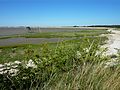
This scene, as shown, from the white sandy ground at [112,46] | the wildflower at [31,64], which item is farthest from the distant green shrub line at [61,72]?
the white sandy ground at [112,46]

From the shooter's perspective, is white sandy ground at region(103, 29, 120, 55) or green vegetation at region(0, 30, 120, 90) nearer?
green vegetation at region(0, 30, 120, 90)

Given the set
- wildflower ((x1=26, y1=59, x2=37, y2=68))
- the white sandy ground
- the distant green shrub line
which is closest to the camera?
the distant green shrub line

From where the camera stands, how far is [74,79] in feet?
13.8

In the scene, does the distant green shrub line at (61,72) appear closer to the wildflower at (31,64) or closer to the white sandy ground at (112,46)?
the wildflower at (31,64)

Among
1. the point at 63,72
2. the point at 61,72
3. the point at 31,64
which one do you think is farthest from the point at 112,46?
the point at 61,72

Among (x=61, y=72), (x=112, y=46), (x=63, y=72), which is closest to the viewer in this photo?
(x=61, y=72)

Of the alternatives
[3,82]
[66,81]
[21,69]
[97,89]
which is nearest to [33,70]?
[21,69]

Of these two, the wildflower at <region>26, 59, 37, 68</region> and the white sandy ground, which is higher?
the wildflower at <region>26, 59, 37, 68</region>

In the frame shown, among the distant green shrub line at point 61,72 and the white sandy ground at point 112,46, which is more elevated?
the distant green shrub line at point 61,72

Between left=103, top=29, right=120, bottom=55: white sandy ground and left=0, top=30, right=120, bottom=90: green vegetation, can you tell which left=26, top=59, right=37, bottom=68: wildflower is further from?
left=103, top=29, right=120, bottom=55: white sandy ground

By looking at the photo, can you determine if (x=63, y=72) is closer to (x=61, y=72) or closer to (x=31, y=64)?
(x=61, y=72)

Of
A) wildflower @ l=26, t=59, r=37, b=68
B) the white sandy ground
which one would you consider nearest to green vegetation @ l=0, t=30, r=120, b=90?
wildflower @ l=26, t=59, r=37, b=68

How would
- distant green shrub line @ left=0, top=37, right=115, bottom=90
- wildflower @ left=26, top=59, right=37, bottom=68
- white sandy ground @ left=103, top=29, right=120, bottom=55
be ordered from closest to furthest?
1. distant green shrub line @ left=0, top=37, right=115, bottom=90
2. wildflower @ left=26, top=59, right=37, bottom=68
3. white sandy ground @ left=103, top=29, right=120, bottom=55

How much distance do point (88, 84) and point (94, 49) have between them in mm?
2764
